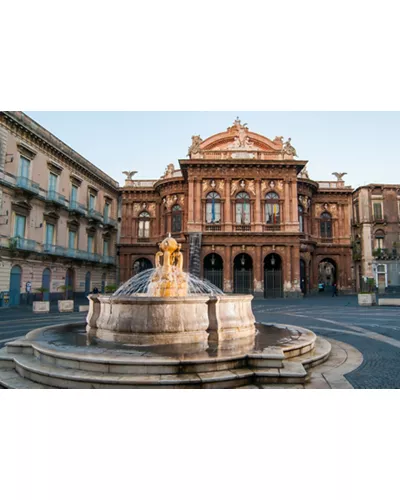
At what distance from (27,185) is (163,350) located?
68.7 ft

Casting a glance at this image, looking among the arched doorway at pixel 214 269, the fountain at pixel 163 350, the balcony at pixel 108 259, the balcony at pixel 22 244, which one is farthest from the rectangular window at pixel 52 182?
the fountain at pixel 163 350

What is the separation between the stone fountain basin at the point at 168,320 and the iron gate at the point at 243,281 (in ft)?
72.3

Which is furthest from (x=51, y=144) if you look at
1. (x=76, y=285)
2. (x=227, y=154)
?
(x=227, y=154)

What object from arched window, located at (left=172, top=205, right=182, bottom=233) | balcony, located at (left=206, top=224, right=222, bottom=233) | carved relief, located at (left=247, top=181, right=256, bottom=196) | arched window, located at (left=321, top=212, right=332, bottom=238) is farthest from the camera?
arched window, located at (left=321, top=212, right=332, bottom=238)

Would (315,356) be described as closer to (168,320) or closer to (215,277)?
(168,320)

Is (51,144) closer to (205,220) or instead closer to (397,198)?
(205,220)

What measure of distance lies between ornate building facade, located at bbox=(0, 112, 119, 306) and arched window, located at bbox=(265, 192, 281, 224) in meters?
15.2

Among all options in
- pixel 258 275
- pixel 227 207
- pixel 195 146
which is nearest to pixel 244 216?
pixel 227 207

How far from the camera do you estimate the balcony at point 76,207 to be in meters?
27.8

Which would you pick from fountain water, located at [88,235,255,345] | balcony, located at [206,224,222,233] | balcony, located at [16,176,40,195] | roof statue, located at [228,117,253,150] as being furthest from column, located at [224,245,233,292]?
fountain water, located at [88,235,255,345]

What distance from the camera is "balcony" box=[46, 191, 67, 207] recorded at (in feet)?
81.9

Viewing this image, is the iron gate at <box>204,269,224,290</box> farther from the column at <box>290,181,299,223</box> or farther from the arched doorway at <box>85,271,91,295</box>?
the arched doorway at <box>85,271,91,295</box>

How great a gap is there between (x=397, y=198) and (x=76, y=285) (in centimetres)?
3253

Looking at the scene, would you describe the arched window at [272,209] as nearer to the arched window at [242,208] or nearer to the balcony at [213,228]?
the arched window at [242,208]
